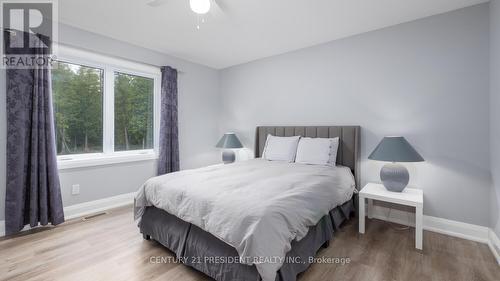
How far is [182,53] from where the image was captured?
12.3 feet

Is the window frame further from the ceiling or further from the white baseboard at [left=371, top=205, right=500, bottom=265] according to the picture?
the white baseboard at [left=371, top=205, right=500, bottom=265]

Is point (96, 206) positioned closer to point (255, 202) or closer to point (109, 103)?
point (109, 103)

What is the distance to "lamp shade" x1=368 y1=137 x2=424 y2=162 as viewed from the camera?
220 cm

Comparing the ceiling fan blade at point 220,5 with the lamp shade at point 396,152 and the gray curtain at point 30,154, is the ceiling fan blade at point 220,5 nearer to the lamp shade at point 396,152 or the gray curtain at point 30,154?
the gray curtain at point 30,154

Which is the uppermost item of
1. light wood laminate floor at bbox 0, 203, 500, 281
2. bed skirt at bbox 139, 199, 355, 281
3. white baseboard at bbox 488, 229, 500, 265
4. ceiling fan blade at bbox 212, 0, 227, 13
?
ceiling fan blade at bbox 212, 0, 227, 13

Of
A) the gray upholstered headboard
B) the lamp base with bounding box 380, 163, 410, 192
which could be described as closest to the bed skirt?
the lamp base with bounding box 380, 163, 410, 192

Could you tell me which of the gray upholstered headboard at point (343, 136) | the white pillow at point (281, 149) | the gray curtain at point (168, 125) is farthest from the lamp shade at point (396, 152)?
the gray curtain at point (168, 125)

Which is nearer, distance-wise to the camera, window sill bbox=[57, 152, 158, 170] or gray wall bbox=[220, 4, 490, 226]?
gray wall bbox=[220, 4, 490, 226]

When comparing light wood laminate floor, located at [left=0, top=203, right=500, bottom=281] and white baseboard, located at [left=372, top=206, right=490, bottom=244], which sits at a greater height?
white baseboard, located at [left=372, top=206, right=490, bottom=244]

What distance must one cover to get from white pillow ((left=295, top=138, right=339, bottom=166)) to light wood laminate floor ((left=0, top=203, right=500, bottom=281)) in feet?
2.75

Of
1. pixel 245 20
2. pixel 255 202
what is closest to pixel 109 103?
pixel 245 20

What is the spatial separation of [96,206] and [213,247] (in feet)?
7.62

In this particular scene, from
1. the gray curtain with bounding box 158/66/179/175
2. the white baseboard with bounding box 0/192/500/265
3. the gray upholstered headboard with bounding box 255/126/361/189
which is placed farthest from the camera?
the gray curtain with bounding box 158/66/179/175

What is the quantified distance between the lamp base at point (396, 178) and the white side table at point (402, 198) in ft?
0.20
